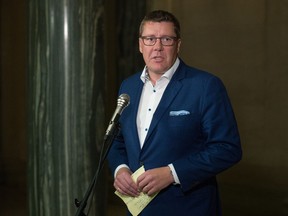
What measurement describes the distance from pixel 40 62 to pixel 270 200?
10.4 ft

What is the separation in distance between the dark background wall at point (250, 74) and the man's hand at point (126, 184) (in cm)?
330

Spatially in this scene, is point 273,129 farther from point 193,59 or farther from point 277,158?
A: point 193,59

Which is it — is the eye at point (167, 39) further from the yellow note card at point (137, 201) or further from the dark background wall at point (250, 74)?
the dark background wall at point (250, 74)

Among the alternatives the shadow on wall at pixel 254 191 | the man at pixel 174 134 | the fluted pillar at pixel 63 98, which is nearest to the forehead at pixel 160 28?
the man at pixel 174 134

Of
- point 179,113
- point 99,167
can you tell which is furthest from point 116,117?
point 179,113

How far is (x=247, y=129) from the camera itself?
5.46 metres

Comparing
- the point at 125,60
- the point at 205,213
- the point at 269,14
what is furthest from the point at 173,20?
the point at 125,60

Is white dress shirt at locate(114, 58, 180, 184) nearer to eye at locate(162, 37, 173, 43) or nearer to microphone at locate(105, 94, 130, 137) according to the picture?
eye at locate(162, 37, 173, 43)

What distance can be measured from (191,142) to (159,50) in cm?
48

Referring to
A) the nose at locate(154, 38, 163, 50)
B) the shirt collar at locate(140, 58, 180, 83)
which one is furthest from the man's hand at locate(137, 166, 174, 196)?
the nose at locate(154, 38, 163, 50)

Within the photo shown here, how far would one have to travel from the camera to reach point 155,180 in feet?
7.12

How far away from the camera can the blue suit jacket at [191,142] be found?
2195 millimetres

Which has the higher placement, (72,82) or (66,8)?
(66,8)

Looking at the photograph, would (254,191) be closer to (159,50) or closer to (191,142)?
(191,142)
